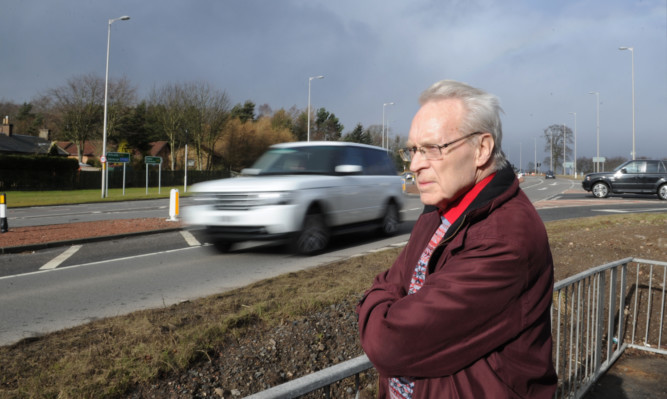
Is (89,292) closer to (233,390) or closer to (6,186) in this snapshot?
(233,390)

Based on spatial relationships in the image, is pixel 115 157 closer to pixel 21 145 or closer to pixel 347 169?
pixel 347 169

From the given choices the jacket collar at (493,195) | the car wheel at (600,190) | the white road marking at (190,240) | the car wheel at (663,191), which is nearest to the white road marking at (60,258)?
the white road marking at (190,240)

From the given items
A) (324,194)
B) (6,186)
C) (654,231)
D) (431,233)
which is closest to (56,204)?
(6,186)

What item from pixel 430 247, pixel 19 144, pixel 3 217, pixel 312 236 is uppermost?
pixel 19 144

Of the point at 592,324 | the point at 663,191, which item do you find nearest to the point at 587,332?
the point at 592,324

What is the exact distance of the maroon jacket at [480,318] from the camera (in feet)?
4.17

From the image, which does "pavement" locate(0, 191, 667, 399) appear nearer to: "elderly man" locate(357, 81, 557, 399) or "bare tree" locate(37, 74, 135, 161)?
"elderly man" locate(357, 81, 557, 399)

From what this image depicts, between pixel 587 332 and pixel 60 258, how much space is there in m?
8.75

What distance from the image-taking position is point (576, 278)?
3.34 metres

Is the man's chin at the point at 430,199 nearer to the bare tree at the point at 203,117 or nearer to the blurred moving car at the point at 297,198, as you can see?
the blurred moving car at the point at 297,198

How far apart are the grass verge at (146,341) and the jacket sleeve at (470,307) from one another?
2281 mm

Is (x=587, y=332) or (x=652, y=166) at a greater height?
(x=652, y=166)

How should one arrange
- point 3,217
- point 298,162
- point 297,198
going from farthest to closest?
point 3,217 → point 298,162 → point 297,198

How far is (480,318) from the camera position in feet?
4.17
